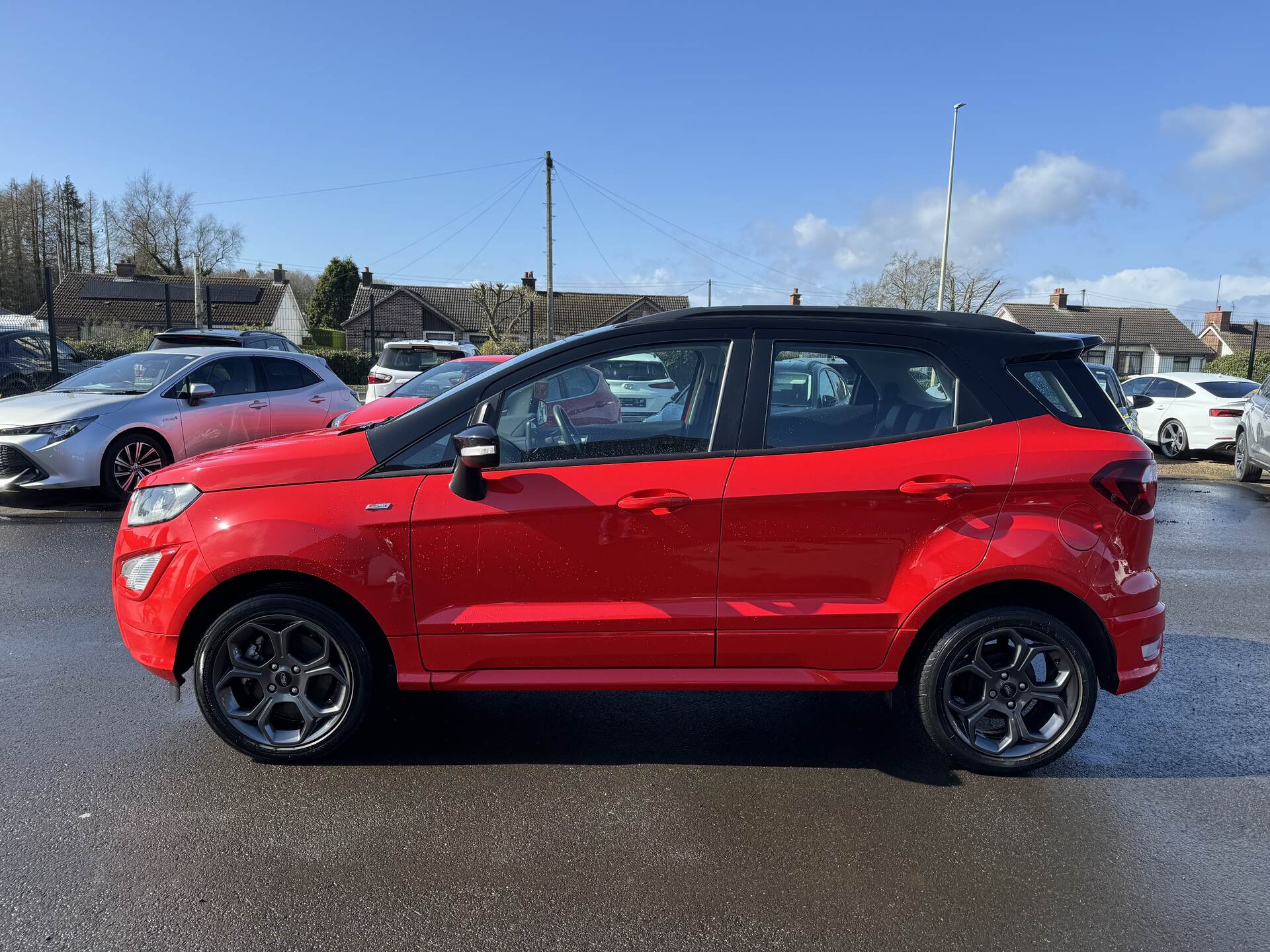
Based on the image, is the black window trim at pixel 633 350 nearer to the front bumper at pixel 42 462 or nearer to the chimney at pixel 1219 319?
the front bumper at pixel 42 462

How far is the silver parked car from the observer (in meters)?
8.77

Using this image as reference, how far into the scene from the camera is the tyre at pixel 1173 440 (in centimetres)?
1496

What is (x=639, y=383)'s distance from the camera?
382cm

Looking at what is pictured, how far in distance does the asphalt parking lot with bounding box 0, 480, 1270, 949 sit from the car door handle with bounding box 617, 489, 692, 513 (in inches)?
42.9

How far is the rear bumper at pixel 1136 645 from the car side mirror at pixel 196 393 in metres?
8.89

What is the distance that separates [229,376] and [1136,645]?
9656 millimetres

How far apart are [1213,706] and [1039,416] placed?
2.02 metres

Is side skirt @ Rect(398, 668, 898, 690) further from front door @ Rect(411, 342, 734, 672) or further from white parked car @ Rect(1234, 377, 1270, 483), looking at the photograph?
white parked car @ Rect(1234, 377, 1270, 483)

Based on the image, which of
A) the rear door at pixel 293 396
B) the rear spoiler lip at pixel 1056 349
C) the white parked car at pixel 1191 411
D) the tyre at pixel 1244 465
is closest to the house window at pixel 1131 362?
the white parked car at pixel 1191 411

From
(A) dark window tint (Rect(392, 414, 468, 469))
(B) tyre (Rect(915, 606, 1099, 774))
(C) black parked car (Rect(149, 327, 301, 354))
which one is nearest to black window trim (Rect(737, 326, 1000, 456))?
(B) tyre (Rect(915, 606, 1099, 774))

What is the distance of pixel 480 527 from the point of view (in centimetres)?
349

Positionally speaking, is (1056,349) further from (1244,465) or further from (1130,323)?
(1130,323)

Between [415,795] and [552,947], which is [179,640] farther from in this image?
[552,947]

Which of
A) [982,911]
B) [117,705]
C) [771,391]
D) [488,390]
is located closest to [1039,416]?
[771,391]
